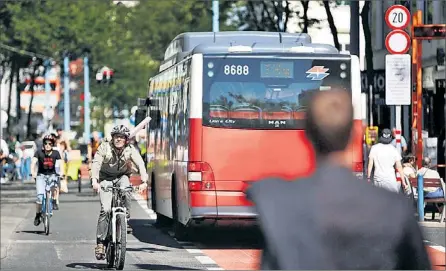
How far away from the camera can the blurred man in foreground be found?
4871 millimetres

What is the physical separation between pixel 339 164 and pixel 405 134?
35.8m

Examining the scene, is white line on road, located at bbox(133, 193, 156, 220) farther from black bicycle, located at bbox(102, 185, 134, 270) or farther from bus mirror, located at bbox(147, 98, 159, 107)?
black bicycle, located at bbox(102, 185, 134, 270)

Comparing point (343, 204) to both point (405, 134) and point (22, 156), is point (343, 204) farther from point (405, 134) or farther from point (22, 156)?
point (22, 156)

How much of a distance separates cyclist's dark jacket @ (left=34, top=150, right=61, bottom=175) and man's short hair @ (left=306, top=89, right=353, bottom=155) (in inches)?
663

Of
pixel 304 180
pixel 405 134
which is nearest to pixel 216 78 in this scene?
pixel 304 180

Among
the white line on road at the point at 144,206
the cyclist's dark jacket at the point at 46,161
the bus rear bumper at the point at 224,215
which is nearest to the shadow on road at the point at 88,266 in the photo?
the bus rear bumper at the point at 224,215

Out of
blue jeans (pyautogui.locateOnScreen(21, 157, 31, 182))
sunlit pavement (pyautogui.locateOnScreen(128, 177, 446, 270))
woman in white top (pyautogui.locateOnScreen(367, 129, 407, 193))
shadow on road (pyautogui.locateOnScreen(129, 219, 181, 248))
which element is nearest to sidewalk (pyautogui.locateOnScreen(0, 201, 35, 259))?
shadow on road (pyautogui.locateOnScreen(129, 219, 181, 248))

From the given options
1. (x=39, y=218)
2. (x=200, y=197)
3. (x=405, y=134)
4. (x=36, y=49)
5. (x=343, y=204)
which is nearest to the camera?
(x=343, y=204)

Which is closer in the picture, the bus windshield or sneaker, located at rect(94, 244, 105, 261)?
sneaker, located at rect(94, 244, 105, 261)

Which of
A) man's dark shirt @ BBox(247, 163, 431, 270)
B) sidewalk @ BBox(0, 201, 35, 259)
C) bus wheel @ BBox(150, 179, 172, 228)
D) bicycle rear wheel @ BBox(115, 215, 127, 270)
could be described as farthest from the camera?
bus wheel @ BBox(150, 179, 172, 228)

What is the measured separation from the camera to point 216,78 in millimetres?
18391

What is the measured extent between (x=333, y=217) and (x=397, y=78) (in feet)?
59.0

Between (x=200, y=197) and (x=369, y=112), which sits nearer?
(x=200, y=197)

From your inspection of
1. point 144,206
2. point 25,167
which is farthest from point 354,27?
point 25,167
